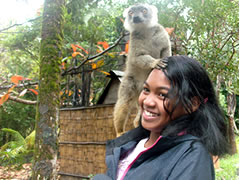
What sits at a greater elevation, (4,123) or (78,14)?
(78,14)

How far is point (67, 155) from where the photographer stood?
5.71m

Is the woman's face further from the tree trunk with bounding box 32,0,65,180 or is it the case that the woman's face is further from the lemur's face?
the lemur's face

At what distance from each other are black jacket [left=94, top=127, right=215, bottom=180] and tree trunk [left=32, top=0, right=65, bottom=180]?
4.55 ft

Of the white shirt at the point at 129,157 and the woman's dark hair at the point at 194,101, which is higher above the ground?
the woman's dark hair at the point at 194,101

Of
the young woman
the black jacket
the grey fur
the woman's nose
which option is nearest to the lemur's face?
the grey fur

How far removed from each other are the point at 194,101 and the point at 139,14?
247 centimetres

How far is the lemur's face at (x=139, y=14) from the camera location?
11.2ft

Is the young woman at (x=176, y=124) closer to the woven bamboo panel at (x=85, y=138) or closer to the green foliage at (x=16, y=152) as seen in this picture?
the woven bamboo panel at (x=85, y=138)

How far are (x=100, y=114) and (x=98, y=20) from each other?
7.69 ft

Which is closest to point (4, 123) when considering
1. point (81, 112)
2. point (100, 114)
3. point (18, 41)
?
point (18, 41)

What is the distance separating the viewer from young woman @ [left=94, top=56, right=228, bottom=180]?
104 cm

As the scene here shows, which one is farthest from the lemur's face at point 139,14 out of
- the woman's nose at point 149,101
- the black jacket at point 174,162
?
the black jacket at point 174,162

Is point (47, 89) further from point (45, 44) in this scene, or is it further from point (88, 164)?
point (88, 164)

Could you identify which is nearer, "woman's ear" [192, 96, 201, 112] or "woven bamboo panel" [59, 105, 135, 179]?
"woman's ear" [192, 96, 201, 112]
